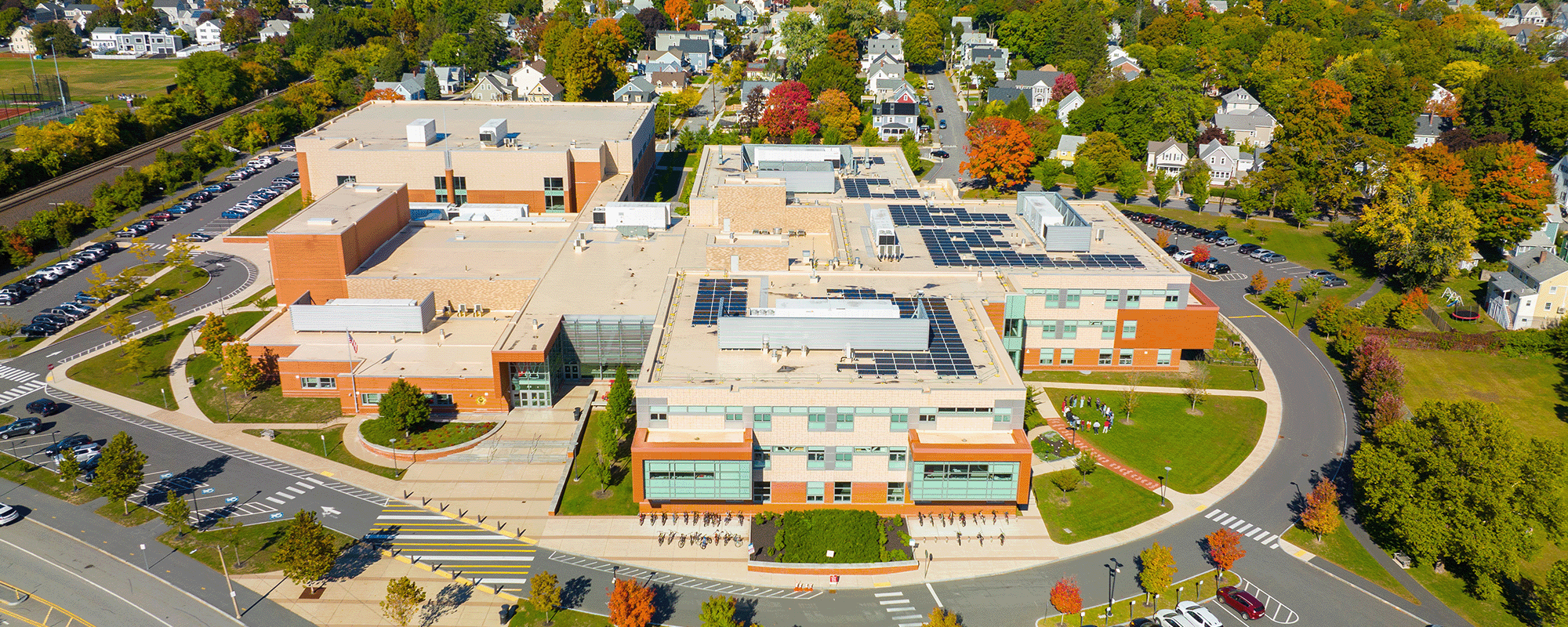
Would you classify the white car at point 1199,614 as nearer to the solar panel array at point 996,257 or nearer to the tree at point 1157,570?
the tree at point 1157,570

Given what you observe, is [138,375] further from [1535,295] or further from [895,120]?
[1535,295]

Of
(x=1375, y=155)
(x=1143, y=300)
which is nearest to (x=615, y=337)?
(x=1143, y=300)

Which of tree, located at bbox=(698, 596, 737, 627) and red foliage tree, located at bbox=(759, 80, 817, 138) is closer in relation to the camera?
tree, located at bbox=(698, 596, 737, 627)

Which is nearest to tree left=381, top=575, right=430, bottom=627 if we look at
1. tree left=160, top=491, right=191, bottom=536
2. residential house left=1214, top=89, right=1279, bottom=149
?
tree left=160, top=491, right=191, bottom=536

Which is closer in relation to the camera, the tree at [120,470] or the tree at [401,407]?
the tree at [120,470]

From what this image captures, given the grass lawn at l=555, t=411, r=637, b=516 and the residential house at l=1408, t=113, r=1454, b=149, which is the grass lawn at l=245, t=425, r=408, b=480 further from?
the residential house at l=1408, t=113, r=1454, b=149

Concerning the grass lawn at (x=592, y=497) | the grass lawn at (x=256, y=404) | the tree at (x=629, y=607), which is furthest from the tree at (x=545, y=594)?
the grass lawn at (x=256, y=404)

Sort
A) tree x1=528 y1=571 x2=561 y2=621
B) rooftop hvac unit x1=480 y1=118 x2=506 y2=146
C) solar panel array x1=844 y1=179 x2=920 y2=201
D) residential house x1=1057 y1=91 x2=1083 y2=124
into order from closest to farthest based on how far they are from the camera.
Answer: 1. tree x1=528 y1=571 x2=561 y2=621
2. solar panel array x1=844 y1=179 x2=920 y2=201
3. rooftop hvac unit x1=480 y1=118 x2=506 y2=146
4. residential house x1=1057 y1=91 x2=1083 y2=124
